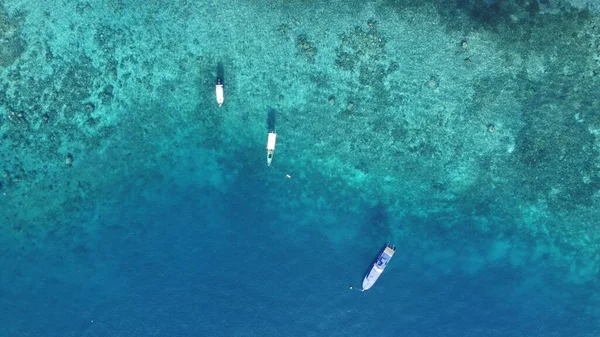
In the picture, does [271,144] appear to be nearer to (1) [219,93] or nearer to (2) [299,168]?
(2) [299,168]

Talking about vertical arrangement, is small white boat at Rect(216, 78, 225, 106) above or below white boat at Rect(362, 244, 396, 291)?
above

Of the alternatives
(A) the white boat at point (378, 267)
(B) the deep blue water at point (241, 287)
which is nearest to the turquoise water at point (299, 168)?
(B) the deep blue water at point (241, 287)

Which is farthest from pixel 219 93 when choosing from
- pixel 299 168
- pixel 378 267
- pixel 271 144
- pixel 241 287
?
pixel 378 267

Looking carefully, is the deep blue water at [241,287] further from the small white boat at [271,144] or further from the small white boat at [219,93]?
the small white boat at [219,93]

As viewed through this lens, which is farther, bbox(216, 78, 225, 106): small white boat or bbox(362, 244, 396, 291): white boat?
bbox(362, 244, 396, 291): white boat

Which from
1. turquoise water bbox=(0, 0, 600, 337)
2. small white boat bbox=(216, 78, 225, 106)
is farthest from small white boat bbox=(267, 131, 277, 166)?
small white boat bbox=(216, 78, 225, 106)

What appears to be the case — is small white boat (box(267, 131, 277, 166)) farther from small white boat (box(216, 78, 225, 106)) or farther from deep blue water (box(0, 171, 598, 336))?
small white boat (box(216, 78, 225, 106))
